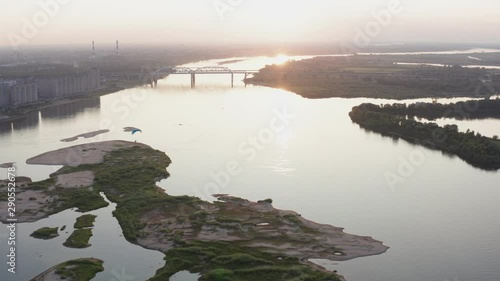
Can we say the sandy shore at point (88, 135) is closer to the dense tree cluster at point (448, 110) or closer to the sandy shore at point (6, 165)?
the sandy shore at point (6, 165)

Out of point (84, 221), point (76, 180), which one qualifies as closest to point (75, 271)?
point (84, 221)

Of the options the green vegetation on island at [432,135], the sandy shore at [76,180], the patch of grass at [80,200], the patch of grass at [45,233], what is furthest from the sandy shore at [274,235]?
the green vegetation on island at [432,135]

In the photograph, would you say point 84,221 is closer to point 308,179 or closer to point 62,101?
point 308,179

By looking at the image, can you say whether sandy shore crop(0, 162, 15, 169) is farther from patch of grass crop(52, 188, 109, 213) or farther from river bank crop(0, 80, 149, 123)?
river bank crop(0, 80, 149, 123)

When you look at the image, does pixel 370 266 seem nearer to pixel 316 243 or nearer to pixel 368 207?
pixel 316 243

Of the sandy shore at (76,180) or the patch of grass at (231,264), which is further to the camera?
the sandy shore at (76,180)

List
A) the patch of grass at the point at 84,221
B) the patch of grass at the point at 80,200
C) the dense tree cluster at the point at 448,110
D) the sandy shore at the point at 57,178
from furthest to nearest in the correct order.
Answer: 1. the dense tree cluster at the point at 448,110
2. the patch of grass at the point at 80,200
3. the sandy shore at the point at 57,178
4. the patch of grass at the point at 84,221

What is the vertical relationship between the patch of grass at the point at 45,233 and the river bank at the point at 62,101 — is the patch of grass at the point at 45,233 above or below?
below
